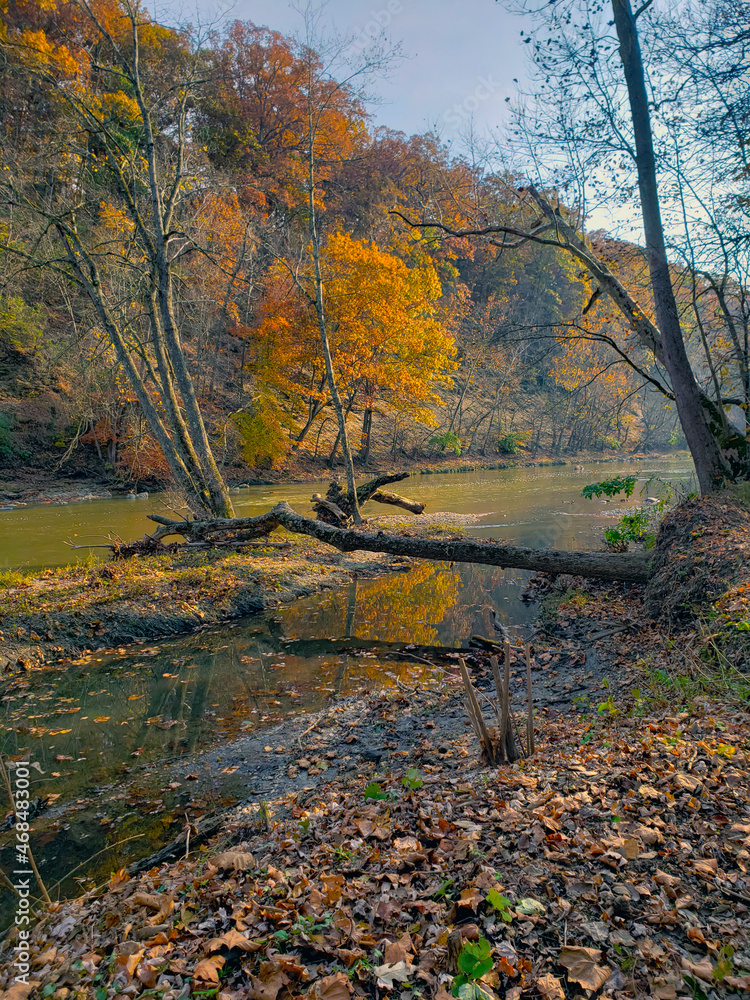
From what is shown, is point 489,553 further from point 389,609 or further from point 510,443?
point 510,443

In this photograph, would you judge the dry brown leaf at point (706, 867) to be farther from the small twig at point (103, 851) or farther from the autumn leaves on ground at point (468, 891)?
the small twig at point (103, 851)

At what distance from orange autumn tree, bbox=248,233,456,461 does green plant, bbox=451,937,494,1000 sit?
25398 millimetres

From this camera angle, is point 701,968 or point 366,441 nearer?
point 701,968

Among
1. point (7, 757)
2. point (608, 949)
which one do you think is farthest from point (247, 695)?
point (608, 949)

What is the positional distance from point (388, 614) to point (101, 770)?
556 centimetres

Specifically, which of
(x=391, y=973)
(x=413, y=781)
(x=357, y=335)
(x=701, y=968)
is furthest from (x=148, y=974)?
(x=357, y=335)

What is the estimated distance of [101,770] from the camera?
504 cm

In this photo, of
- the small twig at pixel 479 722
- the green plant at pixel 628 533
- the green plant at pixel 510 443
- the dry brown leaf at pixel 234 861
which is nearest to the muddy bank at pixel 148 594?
the green plant at pixel 628 533

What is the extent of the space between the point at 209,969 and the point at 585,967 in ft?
5.29

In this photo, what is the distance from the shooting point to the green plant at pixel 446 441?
1459 inches

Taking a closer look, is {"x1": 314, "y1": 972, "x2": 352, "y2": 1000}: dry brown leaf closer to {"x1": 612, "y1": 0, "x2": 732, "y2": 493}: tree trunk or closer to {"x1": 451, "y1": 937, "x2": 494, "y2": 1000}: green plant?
{"x1": 451, "y1": 937, "x2": 494, "y2": 1000}: green plant

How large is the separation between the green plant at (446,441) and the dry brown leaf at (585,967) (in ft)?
116

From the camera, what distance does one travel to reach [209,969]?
230 cm

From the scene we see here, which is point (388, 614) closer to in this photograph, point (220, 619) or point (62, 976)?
point (220, 619)
